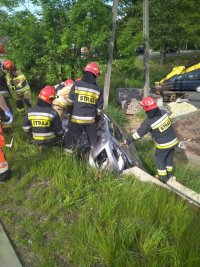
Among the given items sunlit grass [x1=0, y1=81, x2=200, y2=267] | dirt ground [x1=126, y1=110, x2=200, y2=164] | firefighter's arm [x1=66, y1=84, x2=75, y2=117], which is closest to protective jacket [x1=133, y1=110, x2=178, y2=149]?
firefighter's arm [x1=66, y1=84, x2=75, y2=117]

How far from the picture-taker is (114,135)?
241 inches

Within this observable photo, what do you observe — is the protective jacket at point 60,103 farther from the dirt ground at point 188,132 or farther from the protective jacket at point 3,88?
the dirt ground at point 188,132

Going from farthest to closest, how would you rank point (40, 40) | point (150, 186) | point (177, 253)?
1. point (40, 40)
2. point (150, 186)
3. point (177, 253)

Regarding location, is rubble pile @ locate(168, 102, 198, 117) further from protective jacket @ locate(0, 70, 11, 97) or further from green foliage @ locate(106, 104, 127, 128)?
protective jacket @ locate(0, 70, 11, 97)

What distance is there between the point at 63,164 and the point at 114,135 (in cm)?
152

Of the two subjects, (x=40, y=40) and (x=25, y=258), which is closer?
(x=25, y=258)

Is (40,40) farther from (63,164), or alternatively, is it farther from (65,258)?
(65,258)

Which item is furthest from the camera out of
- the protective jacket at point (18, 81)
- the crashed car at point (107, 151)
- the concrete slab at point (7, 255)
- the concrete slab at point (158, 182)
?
the protective jacket at point (18, 81)

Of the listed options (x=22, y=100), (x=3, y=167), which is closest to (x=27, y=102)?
(x=22, y=100)

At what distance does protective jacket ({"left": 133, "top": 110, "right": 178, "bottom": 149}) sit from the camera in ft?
20.3

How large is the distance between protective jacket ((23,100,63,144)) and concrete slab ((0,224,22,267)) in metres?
2.34

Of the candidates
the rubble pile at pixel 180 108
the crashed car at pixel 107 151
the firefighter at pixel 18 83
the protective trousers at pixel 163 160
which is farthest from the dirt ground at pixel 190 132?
the firefighter at pixel 18 83

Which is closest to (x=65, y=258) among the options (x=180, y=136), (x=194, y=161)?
(x=194, y=161)

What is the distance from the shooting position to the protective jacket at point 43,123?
560cm
